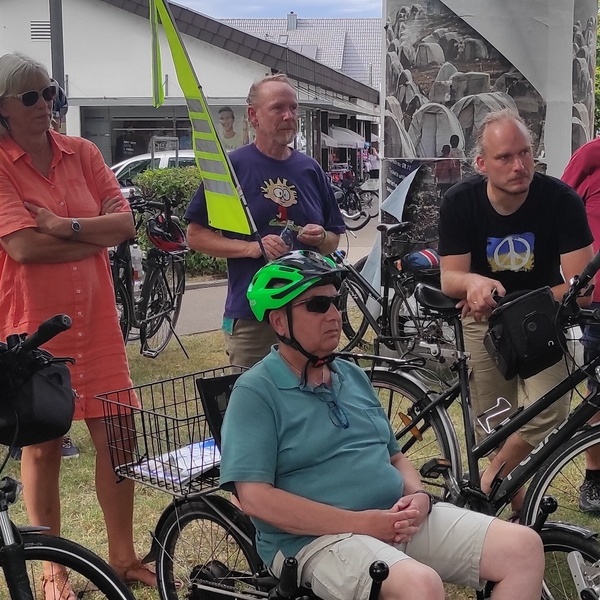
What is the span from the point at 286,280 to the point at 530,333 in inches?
39.5

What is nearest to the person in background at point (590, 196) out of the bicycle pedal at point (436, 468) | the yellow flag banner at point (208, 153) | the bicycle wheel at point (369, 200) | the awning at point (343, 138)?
the bicycle pedal at point (436, 468)

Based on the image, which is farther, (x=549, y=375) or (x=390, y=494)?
(x=549, y=375)

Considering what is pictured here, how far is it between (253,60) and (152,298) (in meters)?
18.8

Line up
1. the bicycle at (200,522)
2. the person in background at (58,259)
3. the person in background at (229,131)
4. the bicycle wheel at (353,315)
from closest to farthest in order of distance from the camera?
the bicycle at (200,522), the person in background at (58,259), the bicycle wheel at (353,315), the person in background at (229,131)

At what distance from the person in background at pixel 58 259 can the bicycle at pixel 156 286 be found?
159 inches

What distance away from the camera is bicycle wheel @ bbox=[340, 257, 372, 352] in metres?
7.60

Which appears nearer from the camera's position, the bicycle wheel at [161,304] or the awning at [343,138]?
the bicycle wheel at [161,304]

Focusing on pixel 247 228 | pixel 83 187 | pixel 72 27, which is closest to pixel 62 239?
pixel 83 187

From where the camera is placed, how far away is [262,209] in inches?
165

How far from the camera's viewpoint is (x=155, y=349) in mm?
8328

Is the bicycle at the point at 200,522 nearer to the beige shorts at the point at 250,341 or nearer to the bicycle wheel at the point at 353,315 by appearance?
the beige shorts at the point at 250,341

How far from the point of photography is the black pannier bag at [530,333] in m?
3.26

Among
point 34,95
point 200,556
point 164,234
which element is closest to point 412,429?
point 200,556

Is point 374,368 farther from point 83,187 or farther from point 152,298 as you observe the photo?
point 152,298
